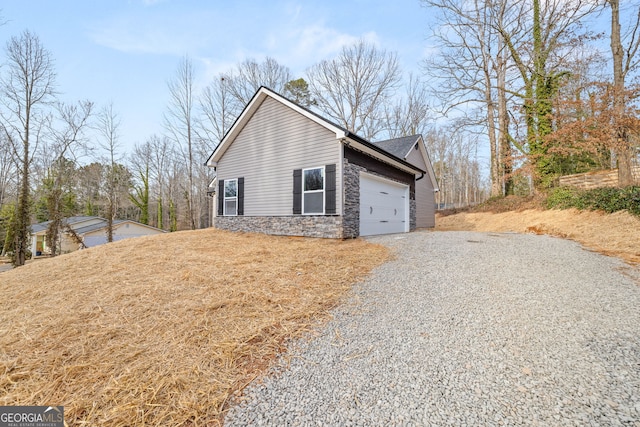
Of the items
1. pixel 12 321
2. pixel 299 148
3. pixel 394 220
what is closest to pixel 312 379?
pixel 12 321

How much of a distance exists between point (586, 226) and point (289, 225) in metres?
9.20

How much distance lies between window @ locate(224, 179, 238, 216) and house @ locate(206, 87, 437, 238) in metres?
0.04

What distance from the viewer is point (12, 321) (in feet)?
9.82

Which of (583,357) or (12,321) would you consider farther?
(12,321)

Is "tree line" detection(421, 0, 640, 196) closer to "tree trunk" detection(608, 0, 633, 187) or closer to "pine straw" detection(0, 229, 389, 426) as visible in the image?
"tree trunk" detection(608, 0, 633, 187)

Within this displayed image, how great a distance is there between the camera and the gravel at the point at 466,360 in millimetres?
1571

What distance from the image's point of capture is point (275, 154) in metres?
8.71

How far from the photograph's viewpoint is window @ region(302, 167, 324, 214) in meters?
7.65

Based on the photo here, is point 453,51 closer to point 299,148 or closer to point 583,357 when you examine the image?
point 299,148

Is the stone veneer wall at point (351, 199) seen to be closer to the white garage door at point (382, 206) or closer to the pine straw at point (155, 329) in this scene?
the white garage door at point (382, 206)

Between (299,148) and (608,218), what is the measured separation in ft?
31.6

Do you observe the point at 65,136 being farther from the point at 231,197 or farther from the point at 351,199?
the point at 351,199

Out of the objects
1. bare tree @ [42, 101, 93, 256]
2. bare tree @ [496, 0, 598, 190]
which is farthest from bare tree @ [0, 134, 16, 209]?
bare tree @ [496, 0, 598, 190]

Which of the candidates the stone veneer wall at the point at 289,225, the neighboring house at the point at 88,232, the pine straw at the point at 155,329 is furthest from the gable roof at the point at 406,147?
the neighboring house at the point at 88,232
